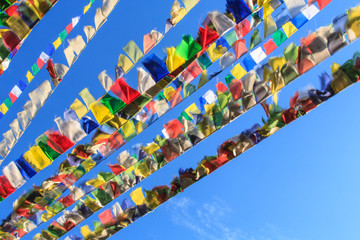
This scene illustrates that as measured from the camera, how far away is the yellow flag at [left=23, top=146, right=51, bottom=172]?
357cm

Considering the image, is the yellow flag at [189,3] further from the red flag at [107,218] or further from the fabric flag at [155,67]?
the red flag at [107,218]

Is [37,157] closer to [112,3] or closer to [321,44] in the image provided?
[112,3]

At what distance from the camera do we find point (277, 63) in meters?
2.89

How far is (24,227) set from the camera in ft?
15.5

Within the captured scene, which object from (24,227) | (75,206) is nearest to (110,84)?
(75,206)

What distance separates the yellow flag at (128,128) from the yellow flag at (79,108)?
21.1 inches

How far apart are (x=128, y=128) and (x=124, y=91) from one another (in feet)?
2.21

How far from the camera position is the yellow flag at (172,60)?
283cm

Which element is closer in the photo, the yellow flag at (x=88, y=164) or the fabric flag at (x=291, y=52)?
the fabric flag at (x=291, y=52)

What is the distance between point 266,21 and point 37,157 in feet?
8.19

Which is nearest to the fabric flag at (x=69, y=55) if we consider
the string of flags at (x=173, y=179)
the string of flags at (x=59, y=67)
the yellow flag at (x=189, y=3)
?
the string of flags at (x=59, y=67)

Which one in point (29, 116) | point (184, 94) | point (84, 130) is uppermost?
point (29, 116)

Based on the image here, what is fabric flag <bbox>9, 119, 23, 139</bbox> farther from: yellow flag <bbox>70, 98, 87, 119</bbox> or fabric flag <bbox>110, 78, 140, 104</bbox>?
fabric flag <bbox>110, 78, 140, 104</bbox>

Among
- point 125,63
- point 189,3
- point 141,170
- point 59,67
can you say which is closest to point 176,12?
point 189,3
